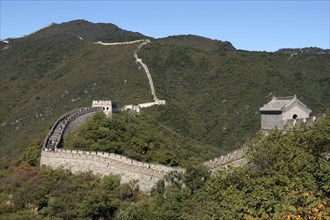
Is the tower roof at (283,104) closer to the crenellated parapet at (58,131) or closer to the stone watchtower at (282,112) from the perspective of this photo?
the stone watchtower at (282,112)

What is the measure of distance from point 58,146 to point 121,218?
13.0 m

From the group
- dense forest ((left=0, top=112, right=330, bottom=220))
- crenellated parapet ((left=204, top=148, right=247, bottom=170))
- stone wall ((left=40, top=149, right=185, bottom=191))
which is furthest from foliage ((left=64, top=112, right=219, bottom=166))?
crenellated parapet ((left=204, top=148, right=247, bottom=170))

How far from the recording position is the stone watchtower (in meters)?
34.1

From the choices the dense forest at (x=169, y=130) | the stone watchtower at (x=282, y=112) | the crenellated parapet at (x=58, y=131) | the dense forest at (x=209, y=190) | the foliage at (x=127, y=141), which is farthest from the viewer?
the crenellated parapet at (x=58, y=131)

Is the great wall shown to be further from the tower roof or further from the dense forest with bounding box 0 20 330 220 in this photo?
the tower roof

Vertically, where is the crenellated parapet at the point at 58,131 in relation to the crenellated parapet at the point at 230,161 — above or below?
above

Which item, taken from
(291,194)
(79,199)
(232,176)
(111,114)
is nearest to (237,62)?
(111,114)

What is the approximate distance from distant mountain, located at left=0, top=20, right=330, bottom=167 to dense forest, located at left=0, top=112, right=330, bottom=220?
111 ft

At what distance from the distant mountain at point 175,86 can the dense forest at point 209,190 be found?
3376cm

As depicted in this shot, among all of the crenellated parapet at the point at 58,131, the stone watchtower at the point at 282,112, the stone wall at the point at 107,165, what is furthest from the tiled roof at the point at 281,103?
the crenellated parapet at the point at 58,131

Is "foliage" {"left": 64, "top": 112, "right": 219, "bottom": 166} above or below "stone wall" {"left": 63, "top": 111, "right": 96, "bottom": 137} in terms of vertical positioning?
below

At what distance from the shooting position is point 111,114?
46875 mm

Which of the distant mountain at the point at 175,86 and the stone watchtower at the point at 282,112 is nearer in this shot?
the stone watchtower at the point at 282,112

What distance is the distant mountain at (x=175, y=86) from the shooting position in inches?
2995
